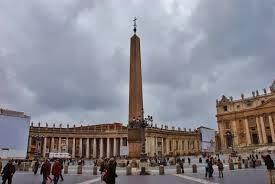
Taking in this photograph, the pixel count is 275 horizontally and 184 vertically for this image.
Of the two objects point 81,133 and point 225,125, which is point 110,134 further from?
point 225,125

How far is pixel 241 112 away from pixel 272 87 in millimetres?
10624

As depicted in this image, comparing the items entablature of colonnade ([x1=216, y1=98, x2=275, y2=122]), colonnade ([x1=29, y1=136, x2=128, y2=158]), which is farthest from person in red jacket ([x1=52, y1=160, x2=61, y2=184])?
entablature of colonnade ([x1=216, y1=98, x2=275, y2=122])

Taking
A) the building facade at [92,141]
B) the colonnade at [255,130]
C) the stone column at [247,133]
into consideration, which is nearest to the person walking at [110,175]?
the building facade at [92,141]

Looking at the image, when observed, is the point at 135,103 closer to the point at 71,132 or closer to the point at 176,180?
the point at 176,180

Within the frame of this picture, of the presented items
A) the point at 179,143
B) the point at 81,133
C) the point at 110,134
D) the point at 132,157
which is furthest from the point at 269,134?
the point at 132,157

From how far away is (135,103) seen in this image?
79.5 feet

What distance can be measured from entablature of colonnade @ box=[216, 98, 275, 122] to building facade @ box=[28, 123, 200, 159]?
15854 millimetres

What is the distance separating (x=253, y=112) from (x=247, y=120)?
2902 mm

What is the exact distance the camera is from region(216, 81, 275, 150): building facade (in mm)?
72562

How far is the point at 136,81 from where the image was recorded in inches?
976

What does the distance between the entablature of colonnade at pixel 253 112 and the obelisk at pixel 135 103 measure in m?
58.2

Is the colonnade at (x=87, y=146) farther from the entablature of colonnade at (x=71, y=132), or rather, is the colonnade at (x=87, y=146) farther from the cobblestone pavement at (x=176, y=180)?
the cobblestone pavement at (x=176, y=180)

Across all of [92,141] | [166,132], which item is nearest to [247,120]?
[166,132]

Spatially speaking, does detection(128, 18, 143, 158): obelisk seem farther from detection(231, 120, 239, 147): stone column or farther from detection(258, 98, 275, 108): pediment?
detection(231, 120, 239, 147): stone column
